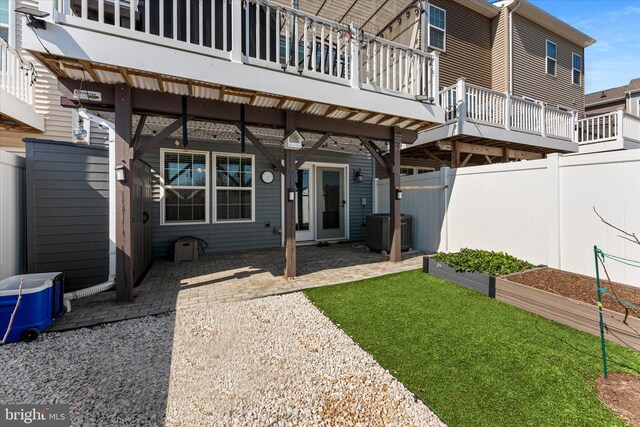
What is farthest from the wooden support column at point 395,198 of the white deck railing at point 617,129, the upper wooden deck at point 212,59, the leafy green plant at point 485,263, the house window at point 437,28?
the white deck railing at point 617,129

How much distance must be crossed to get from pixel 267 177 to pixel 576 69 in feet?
49.4

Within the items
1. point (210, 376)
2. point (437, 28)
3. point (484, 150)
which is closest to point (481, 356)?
point (210, 376)

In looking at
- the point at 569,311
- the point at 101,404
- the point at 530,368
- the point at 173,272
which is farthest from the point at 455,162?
the point at 101,404

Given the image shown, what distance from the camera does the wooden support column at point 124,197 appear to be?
11.0 feet

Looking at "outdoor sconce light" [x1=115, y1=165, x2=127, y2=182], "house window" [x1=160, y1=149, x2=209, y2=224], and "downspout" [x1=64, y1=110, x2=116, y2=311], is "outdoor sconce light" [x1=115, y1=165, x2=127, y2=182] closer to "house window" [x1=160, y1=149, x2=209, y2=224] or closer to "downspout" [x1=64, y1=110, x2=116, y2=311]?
"downspout" [x1=64, y1=110, x2=116, y2=311]

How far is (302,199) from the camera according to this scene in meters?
7.66

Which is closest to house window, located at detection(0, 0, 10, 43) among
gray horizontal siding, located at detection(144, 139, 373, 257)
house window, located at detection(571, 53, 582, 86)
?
gray horizontal siding, located at detection(144, 139, 373, 257)

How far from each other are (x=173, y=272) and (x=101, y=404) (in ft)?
10.9

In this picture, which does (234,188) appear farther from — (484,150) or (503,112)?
(503,112)

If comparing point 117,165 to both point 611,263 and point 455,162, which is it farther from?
point 455,162

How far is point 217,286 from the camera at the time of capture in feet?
13.6

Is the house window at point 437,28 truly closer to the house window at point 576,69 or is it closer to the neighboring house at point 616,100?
the house window at point 576,69

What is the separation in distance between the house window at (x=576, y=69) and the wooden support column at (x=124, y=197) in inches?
667

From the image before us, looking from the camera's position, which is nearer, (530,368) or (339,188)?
(530,368)
